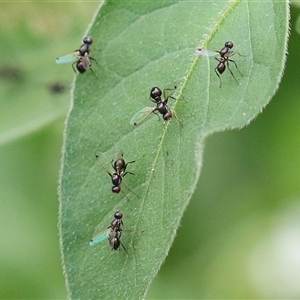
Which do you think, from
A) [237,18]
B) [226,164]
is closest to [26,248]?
[226,164]

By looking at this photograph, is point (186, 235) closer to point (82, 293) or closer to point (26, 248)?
point (26, 248)

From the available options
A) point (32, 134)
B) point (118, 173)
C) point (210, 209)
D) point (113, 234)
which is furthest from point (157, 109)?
point (32, 134)

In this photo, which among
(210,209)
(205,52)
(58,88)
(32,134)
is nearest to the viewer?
(205,52)

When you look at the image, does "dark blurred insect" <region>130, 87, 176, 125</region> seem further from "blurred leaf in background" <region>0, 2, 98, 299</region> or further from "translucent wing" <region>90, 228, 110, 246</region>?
"blurred leaf in background" <region>0, 2, 98, 299</region>

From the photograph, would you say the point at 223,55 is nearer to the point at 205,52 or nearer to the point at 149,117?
the point at 205,52

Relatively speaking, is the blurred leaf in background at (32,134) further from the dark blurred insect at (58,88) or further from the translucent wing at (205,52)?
the translucent wing at (205,52)

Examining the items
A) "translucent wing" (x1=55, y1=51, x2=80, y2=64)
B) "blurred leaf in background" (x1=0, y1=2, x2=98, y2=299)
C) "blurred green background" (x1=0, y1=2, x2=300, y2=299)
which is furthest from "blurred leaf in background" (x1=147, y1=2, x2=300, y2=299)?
"translucent wing" (x1=55, y1=51, x2=80, y2=64)
